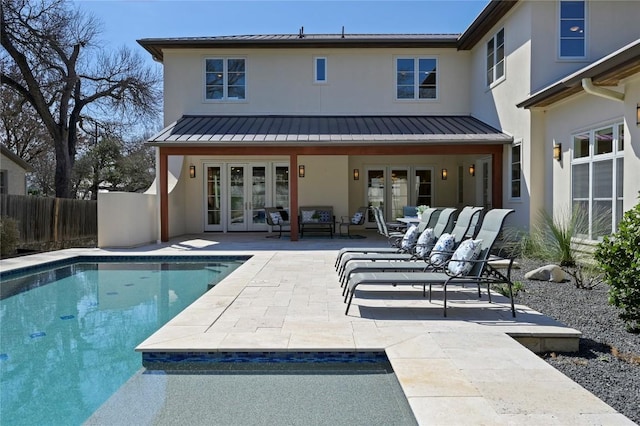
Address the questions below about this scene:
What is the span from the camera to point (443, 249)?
5.93 m

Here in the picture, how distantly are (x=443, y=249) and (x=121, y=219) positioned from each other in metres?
8.98

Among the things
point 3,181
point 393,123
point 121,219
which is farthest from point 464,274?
point 3,181

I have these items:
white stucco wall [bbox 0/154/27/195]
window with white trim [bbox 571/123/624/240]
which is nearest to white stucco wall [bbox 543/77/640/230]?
window with white trim [bbox 571/123/624/240]

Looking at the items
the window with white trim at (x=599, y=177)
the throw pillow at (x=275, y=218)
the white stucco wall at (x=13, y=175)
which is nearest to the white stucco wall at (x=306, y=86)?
the throw pillow at (x=275, y=218)

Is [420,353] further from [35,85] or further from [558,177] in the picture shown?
[35,85]

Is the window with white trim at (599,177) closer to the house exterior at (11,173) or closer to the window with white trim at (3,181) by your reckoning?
the house exterior at (11,173)

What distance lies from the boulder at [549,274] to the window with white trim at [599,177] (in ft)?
3.73

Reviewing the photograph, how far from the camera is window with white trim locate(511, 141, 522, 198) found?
36.6ft

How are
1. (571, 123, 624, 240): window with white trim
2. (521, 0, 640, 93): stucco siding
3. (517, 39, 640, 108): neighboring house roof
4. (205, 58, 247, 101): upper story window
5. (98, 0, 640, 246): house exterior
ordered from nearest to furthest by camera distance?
1. (517, 39, 640, 108): neighboring house roof
2. (571, 123, 624, 240): window with white trim
3. (98, 0, 640, 246): house exterior
4. (521, 0, 640, 93): stucco siding
5. (205, 58, 247, 101): upper story window

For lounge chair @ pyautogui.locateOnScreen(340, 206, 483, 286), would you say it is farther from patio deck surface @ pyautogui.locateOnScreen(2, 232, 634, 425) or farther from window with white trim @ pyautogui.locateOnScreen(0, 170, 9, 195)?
window with white trim @ pyautogui.locateOnScreen(0, 170, 9, 195)

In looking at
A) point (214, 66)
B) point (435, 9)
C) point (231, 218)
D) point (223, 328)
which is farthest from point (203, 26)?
point (223, 328)

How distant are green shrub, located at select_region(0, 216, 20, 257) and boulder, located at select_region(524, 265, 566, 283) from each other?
11.3m

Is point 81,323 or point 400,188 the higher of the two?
point 400,188

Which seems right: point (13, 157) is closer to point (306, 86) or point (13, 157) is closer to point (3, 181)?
point (3, 181)
